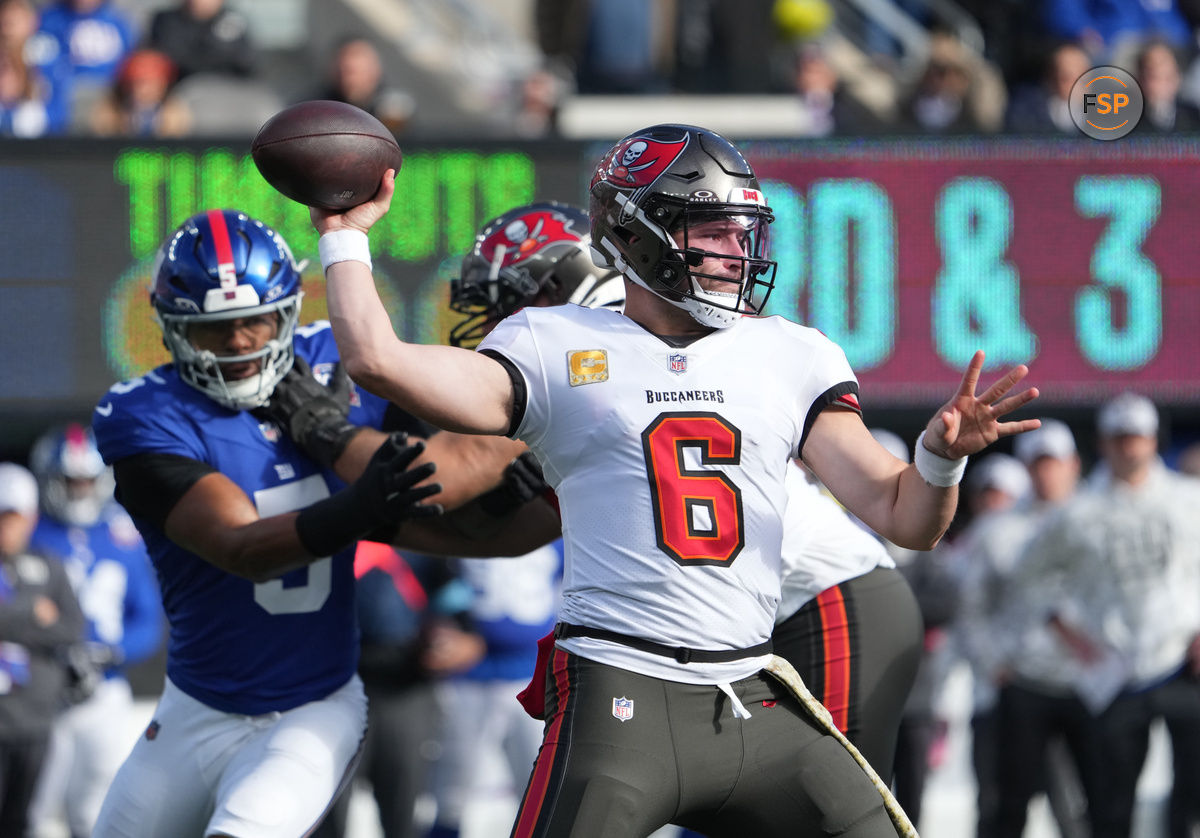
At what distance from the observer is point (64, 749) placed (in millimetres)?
7734

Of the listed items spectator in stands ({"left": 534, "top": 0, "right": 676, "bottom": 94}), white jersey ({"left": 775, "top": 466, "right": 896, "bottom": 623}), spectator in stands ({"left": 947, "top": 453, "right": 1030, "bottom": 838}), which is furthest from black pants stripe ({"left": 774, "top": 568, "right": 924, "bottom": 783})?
spectator in stands ({"left": 534, "top": 0, "right": 676, "bottom": 94})

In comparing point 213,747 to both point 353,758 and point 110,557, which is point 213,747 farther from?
point 110,557

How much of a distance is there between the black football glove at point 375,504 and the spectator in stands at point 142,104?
5803 millimetres

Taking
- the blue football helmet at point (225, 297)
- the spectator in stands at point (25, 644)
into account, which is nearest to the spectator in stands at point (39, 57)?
the spectator in stands at point (25, 644)

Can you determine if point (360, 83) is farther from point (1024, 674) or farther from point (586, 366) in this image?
point (586, 366)

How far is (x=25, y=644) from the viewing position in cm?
716

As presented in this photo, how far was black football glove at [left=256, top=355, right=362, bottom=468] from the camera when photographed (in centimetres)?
409

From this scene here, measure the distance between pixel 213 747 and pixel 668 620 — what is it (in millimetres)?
1318

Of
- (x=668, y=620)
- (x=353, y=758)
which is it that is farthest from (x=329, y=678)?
(x=668, y=620)

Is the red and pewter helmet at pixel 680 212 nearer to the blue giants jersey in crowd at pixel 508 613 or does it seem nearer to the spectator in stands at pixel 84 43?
the blue giants jersey in crowd at pixel 508 613

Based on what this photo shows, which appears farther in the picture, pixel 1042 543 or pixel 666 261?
pixel 1042 543

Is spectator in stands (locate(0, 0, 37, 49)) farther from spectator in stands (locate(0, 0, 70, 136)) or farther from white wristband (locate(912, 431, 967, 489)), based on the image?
white wristband (locate(912, 431, 967, 489))

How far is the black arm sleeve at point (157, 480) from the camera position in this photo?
4000 mm

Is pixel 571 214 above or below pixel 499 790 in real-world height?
above
